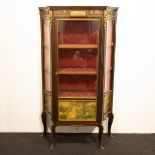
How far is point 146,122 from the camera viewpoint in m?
3.15

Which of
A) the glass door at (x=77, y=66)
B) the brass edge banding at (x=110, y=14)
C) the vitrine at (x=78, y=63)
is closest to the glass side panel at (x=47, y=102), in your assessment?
the vitrine at (x=78, y=63)

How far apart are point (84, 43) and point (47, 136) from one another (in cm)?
125

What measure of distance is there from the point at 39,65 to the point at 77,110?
71 centimetres

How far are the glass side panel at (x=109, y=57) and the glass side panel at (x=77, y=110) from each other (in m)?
0.28

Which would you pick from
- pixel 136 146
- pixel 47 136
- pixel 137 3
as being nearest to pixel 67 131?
pixel 47 136

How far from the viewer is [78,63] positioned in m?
2.84

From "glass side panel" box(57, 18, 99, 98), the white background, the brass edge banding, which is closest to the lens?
the brass edge banding

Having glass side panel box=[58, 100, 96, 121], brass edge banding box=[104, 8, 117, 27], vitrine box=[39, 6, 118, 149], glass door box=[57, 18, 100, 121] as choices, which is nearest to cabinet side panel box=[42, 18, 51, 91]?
vitrine box=[39, 6, 118, 149]

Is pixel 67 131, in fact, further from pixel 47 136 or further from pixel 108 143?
pixel 108 143

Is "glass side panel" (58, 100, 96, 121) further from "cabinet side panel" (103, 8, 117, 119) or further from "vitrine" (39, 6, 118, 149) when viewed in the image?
"cabinet side panel" (103, 8, 117, 119)

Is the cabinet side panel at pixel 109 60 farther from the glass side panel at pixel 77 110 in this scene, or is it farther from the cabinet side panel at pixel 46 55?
the cabinet side panel at pixel 46 55

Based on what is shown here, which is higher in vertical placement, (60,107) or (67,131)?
(60,107)

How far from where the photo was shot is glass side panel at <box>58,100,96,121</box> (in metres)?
2.71

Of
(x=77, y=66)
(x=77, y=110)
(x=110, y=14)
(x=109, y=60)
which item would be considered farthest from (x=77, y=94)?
(x=110, y=14)
